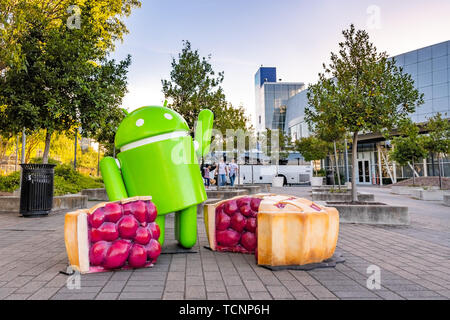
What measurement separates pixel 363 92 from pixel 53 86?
8.78 metres

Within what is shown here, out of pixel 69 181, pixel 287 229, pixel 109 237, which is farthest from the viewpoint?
pixel 69 181

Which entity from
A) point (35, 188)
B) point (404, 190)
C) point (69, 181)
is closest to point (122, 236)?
point (35, 188)

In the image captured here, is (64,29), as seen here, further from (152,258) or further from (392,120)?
(392,120)

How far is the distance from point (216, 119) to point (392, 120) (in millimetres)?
6056

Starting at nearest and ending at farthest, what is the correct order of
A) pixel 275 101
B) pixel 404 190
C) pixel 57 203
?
1. pixel 57 203
2. pixel 404 190
3. pixel 275 101

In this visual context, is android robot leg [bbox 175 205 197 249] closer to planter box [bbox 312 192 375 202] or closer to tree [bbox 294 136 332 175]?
planter box [bbox 312 192 375 202]

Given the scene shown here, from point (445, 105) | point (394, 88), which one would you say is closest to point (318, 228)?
point (394, 88)

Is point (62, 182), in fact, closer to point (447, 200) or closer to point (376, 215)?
point (376, 215)

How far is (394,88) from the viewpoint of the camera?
862 cm

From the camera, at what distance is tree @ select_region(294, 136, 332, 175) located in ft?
84.5

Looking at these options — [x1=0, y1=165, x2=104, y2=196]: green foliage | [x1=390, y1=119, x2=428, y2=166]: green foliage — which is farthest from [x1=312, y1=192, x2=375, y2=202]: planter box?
[x1=390, y1=119, x2=428, y2=166]: green foliage

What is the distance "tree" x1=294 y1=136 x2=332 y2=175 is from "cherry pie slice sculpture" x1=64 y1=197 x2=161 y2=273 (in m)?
21.5

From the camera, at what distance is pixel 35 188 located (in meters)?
8.23

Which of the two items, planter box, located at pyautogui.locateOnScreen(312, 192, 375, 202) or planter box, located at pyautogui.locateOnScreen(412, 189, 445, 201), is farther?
planter box, located at pyautogui.locateOnScreen(412, 189, 445, 201)
